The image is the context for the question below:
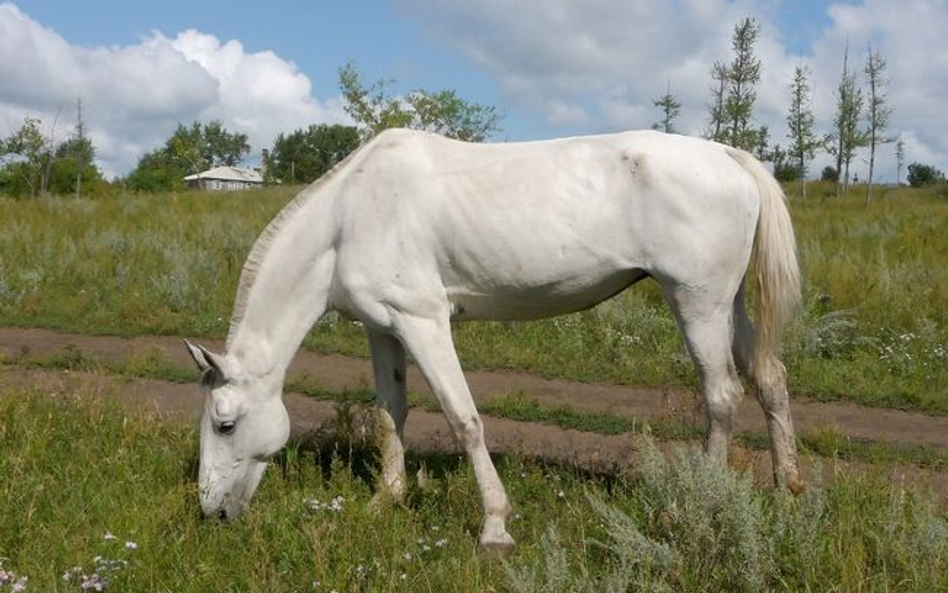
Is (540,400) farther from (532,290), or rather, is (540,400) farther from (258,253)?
(258,253)

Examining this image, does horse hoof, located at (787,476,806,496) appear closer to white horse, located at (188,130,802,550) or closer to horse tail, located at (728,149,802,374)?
white horse, located at (188,130,802,550)

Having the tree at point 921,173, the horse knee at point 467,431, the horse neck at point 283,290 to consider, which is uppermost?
the tree at point 921,173

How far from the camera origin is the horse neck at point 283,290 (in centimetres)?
462

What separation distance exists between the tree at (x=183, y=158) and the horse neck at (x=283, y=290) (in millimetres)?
31592

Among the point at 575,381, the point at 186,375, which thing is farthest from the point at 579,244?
the point at 186,375

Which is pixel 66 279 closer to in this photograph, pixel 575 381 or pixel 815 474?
pixel 575 381

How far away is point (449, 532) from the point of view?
4.21 meters

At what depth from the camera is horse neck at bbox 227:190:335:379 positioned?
4.62 metres

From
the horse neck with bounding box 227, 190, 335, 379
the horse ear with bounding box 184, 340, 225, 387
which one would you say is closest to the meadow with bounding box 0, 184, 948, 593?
the horse ear with bounding box 184, 340, 225, 387

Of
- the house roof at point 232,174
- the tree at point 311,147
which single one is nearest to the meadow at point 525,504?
the tree at point 311,147

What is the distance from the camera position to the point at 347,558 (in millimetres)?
3770

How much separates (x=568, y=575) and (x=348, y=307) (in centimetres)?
192

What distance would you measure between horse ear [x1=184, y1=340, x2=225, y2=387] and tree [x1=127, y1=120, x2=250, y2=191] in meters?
31.8

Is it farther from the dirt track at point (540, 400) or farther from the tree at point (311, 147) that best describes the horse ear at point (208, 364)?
the tree at point (311, 147)
